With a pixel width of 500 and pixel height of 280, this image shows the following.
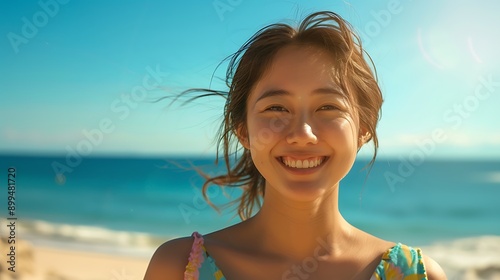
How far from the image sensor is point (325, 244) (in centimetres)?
243

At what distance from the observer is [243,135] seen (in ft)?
8.59

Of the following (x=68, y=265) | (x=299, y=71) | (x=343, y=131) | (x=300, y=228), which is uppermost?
(x=68, y=265)

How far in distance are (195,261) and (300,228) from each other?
0.46 meters

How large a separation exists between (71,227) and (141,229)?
6.72ft

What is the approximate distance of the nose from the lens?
85.7 inches

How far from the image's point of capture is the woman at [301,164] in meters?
2.25

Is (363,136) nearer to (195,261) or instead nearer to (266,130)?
(266,130)

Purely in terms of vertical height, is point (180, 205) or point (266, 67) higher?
point (180, 205)

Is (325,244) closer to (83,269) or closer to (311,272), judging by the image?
(311,272)

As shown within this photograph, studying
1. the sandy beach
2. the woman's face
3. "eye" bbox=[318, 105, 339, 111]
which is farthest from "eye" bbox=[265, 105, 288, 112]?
the sandy beach

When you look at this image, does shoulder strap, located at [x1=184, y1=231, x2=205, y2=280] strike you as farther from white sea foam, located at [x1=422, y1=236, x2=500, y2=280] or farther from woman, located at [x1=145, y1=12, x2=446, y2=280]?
white sea foam, located at [x1=422, y1=236, x2=500, y2=280]

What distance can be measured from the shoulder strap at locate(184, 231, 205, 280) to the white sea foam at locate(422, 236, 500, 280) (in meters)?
7.40

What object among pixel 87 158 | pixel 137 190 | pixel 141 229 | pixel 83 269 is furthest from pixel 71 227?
pixel 87 158

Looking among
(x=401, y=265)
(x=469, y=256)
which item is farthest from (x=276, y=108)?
(x=469, y=256)
